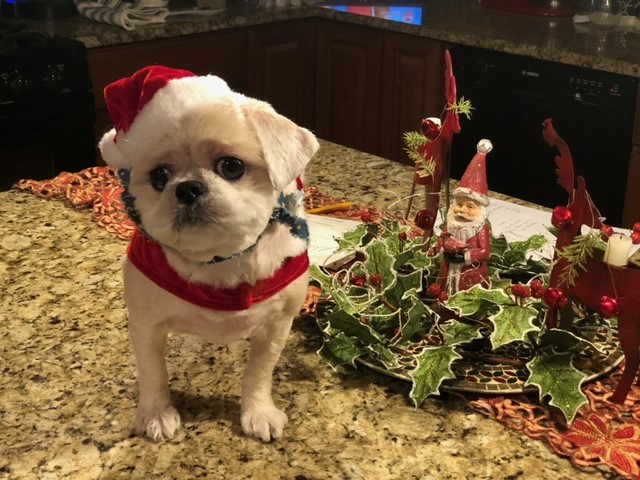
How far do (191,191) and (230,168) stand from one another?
45 millimetres

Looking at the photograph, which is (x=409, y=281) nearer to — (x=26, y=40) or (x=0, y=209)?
(x=0, y=209)

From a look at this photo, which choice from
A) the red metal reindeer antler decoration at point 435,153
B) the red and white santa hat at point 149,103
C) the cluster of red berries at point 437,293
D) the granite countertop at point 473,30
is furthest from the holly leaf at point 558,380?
the granite countertop at point 473,30

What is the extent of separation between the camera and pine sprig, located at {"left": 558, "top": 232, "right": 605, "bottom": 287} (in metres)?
0.84

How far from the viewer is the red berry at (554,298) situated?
86cm

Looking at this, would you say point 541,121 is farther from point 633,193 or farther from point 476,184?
point 476,184

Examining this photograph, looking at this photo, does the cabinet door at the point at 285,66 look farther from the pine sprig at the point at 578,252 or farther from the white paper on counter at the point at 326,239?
the pine sprig at the point at 578,252

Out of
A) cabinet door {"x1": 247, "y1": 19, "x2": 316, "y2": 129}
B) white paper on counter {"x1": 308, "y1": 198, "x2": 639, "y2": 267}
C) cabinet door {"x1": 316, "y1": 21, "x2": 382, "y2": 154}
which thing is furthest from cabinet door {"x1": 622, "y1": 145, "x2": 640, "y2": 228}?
cabinet door {"x1": 247, "y1": 19, "x2": 316, "y2": 129}

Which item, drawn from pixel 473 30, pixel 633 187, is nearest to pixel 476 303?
pixel 633 187

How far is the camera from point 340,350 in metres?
0.94

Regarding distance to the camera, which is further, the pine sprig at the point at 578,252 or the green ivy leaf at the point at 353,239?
the green ivy leaf at the point at 353,239

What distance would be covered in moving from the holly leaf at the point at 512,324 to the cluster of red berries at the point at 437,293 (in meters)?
0.06

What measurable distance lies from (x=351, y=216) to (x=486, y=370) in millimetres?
491

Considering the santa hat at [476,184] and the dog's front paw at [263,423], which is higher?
the santa hat at [476,184]

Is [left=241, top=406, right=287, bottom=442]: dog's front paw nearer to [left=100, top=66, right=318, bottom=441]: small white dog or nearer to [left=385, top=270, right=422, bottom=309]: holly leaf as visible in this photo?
[left=100, top=66, right=318, bottom=441]: small white dog
